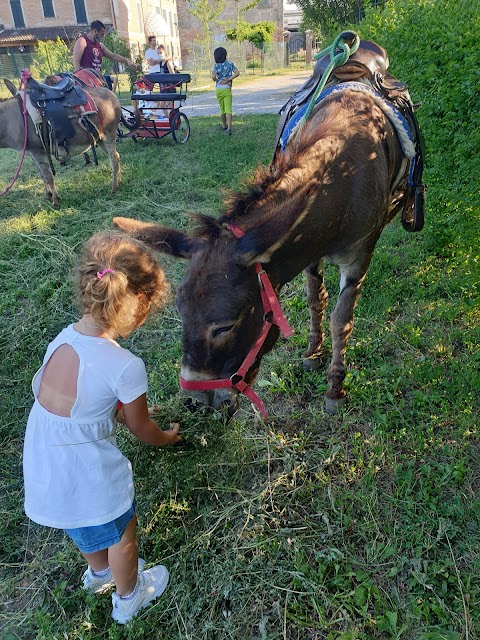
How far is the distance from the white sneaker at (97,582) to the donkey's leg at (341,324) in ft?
5.58

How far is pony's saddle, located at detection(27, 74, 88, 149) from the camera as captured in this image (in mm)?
6531

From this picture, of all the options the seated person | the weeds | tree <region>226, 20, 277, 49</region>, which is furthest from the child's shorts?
tree <region>226, 20, 277, 49</region>

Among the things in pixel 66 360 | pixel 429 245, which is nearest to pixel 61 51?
pixel 429 245

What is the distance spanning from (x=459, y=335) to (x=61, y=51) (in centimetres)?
2942

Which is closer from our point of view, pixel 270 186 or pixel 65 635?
pixel 65 635

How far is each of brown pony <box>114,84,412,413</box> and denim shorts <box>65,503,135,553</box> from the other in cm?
69

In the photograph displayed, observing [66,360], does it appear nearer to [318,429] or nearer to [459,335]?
[318,429]

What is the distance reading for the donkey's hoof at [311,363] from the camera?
3537mm

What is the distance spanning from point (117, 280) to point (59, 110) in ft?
20.4

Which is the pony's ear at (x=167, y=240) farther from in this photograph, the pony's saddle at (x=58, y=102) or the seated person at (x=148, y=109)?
the seated person at (x=148, y=109)

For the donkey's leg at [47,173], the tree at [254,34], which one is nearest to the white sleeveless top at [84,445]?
the donkey's leg at [47,173]

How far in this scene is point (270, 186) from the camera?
2.10 m

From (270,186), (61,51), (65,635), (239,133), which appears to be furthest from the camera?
(61,51)

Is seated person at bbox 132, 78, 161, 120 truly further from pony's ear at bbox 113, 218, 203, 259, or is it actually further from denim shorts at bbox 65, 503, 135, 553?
denim shorts at bbox 65, 503, 135, 553
